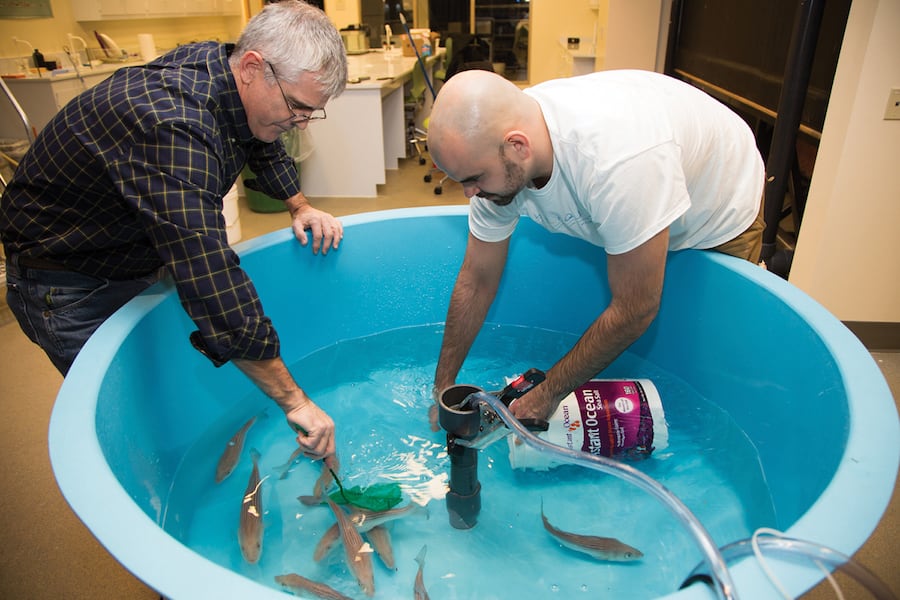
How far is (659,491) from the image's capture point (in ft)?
2.49

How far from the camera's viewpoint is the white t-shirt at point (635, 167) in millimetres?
1087

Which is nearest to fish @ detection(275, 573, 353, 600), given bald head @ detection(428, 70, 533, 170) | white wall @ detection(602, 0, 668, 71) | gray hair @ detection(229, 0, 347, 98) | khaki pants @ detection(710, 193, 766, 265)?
bald head @ detection(428, 70, 533, 170)

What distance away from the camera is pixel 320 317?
1901mm

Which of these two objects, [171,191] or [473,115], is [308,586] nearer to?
[171,191]

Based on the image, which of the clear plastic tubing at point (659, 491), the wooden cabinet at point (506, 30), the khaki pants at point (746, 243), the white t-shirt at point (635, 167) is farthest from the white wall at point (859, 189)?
the wooden cabinet at point (506, 30)


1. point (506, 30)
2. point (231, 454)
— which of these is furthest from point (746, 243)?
point (506, 30)

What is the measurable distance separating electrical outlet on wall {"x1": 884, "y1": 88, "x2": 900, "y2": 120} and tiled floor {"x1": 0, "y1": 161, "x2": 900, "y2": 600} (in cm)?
88

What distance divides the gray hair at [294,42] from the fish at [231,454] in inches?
34.7

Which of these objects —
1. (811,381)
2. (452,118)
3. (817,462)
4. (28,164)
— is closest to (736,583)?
(817,462)

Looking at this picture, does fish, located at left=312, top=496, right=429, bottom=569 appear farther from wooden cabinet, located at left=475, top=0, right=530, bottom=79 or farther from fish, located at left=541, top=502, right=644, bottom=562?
wooden cabinet, located at left=475, top=0, right=530, bottom=79

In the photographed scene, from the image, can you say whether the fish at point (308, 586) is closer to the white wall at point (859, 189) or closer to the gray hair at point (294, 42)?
the gray hair at point (294, 42)

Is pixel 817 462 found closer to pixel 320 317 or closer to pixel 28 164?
pixel 320 317

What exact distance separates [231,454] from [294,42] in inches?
38.2

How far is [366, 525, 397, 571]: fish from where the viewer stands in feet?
3.96
